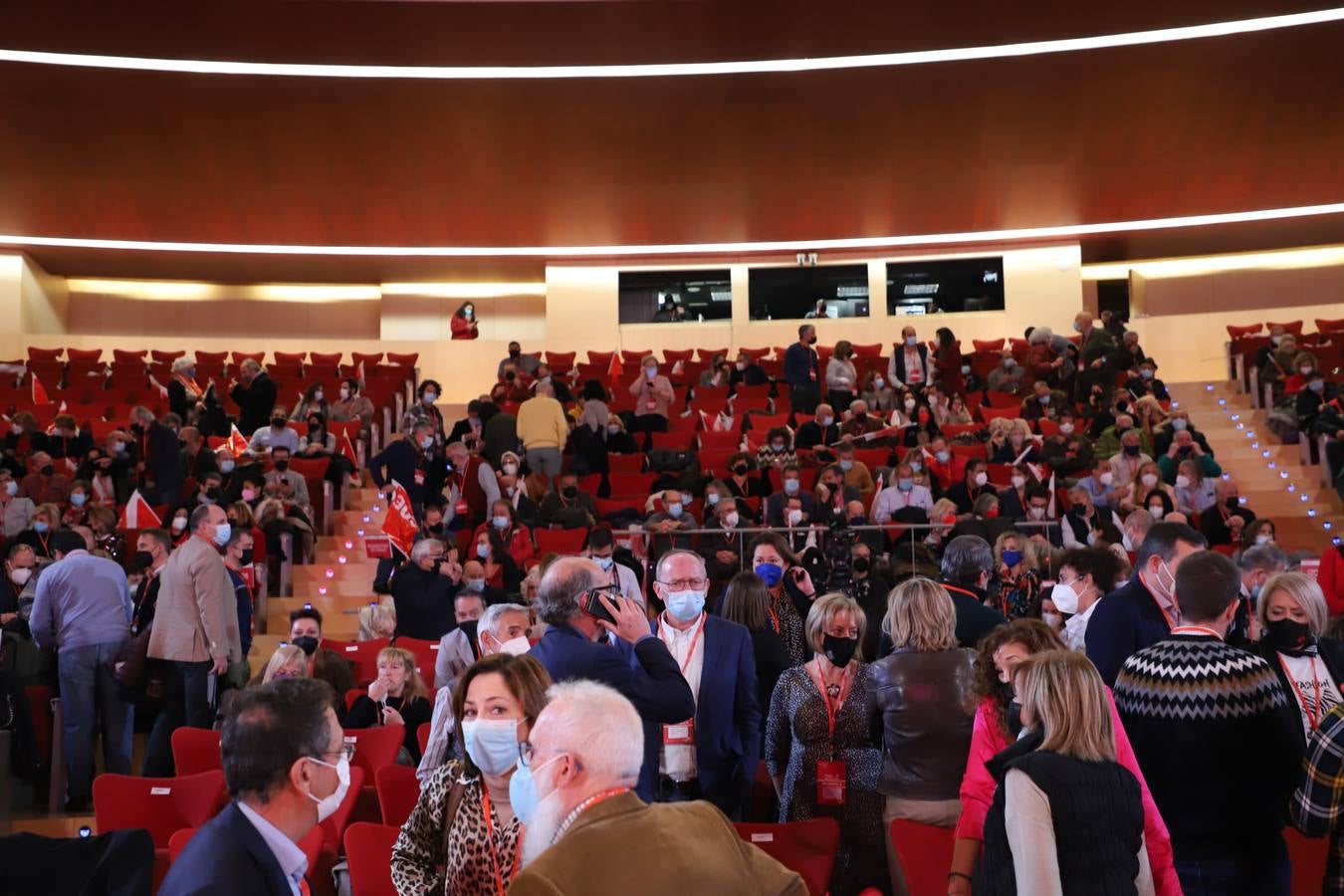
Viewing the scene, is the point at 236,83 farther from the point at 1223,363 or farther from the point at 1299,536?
the point at 1223,363

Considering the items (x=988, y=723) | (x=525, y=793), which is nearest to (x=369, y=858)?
(x=525, y=793)

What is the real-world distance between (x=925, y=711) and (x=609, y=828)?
7.41 ft

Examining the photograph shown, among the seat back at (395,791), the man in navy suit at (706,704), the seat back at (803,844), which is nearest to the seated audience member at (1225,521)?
the man in navy suit at (706,704)

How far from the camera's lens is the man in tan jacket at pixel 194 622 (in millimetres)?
6816

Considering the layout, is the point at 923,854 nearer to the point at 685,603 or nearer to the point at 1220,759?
the point at 1220,759

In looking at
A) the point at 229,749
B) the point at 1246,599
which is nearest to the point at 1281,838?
the point at 229,749

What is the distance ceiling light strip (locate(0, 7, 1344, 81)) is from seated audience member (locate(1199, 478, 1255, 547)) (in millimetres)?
6107

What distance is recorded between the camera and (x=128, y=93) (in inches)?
600

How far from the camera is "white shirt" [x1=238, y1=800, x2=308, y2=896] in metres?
2.57

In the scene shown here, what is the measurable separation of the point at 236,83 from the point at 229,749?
13.9 metres

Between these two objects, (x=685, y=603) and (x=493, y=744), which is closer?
(x=493, y=744)

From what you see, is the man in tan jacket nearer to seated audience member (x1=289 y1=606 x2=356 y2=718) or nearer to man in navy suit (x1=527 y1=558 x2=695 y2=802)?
seated audience member (x1=289 y1=606 x2=356 y2=718)

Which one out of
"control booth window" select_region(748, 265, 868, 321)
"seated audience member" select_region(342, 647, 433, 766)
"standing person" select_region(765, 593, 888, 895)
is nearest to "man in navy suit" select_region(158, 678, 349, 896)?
"standing person" select_region(765, 593, 888, 895)

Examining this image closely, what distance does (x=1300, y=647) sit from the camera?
4.23 meters
